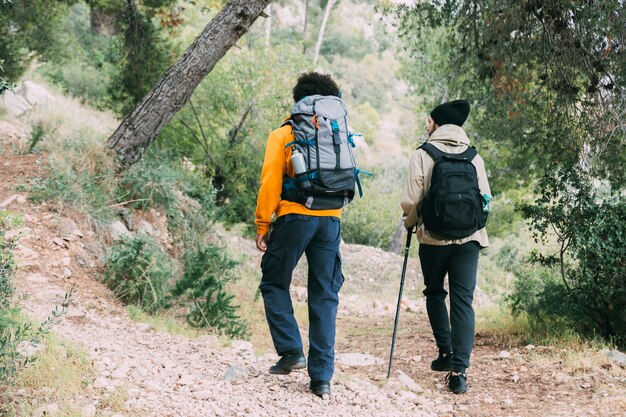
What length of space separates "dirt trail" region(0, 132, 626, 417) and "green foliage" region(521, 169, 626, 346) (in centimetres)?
66

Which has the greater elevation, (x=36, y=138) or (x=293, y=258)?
(x=36, y=138)

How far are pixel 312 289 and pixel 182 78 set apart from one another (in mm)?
4011

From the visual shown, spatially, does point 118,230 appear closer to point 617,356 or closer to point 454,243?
point 454,243

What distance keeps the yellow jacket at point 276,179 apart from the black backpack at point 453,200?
955 mm

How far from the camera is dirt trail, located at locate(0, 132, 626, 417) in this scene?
4.06 m

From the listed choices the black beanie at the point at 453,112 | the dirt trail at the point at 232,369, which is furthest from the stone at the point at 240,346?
the black beanie at the point at 453,112

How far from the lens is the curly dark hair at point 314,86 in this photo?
4.46 m

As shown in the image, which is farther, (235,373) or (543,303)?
(543,303)

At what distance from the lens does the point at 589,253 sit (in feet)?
20.8

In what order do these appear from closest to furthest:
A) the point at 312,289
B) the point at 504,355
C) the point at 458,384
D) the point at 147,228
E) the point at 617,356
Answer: the point at 312,289
the point at 458,384
the point at 617,356
the point at 504,355
the point at 147,228

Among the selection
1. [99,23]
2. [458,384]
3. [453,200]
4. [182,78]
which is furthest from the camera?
[99,23]

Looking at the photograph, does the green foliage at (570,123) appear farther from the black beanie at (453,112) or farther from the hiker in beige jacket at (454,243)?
the black beanie at (453,112)

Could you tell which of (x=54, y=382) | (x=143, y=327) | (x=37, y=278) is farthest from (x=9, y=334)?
(x=37, y=278)

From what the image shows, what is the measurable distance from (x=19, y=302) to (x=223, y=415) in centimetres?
212
